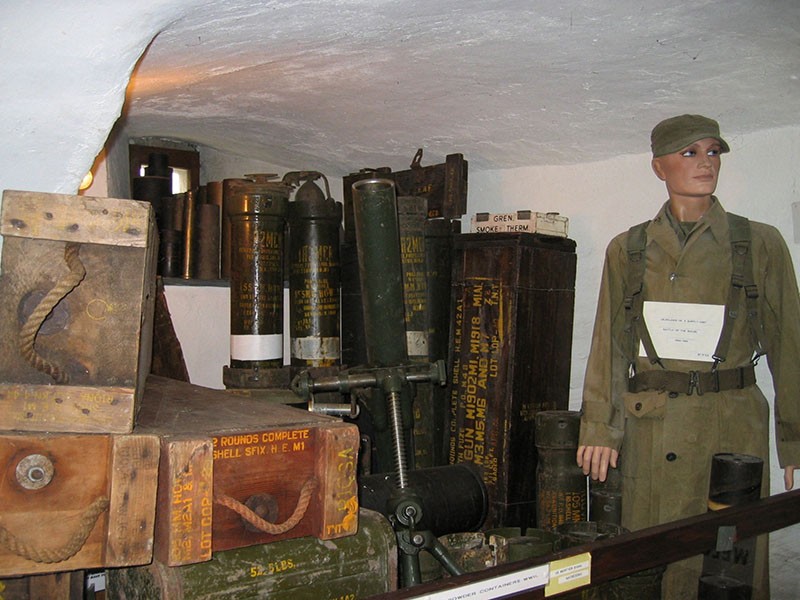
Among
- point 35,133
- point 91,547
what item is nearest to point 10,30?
point 35,133

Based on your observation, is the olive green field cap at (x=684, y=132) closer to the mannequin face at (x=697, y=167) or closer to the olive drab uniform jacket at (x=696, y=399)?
the mannequin face at (x=697, y=167)

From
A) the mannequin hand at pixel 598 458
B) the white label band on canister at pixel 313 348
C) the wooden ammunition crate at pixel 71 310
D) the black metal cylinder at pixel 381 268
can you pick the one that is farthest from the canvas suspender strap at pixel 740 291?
the white label band on canister at pixel 313 348

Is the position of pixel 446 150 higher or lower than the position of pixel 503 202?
higher

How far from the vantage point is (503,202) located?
11.7ft

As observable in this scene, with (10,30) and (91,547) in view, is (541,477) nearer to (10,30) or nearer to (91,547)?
(91,547)

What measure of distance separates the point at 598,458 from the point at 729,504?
642 millimetres

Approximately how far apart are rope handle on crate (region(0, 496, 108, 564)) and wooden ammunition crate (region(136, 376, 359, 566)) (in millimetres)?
110

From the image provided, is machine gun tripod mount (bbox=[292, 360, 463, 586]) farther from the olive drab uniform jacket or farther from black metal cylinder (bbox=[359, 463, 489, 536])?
→ the olive drab uniform jacket

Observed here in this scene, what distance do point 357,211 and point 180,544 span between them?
1762 mm

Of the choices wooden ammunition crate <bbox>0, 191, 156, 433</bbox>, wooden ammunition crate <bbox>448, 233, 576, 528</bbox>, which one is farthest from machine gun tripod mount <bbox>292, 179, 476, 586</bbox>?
wooden ammunition crate <bbox>0, 191, 156, 433</bbox>

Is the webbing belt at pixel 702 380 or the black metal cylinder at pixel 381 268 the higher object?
the black metal cylinder at pixel 381 268

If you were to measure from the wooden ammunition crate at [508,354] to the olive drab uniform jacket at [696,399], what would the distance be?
0.66 meters

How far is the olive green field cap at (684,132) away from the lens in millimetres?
2299

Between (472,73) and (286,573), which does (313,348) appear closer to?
(472,73)
